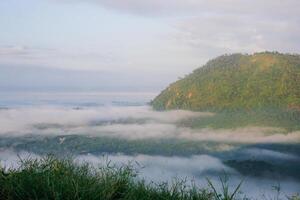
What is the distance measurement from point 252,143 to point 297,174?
549 inches

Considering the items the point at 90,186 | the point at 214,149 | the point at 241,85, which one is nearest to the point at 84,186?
the point at 90,186

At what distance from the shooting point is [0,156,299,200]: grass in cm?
538

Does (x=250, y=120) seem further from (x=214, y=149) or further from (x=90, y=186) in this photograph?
(x=90, y=186)

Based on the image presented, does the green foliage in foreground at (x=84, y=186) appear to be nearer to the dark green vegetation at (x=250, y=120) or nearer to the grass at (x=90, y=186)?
the grass at (x=90, y=186)

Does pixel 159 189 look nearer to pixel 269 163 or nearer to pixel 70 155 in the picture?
pixel 70 155

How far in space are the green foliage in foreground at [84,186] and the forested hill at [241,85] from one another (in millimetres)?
64044

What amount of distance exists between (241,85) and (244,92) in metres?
1.15

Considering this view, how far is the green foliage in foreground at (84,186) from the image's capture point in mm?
5414

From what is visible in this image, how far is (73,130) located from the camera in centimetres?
6462

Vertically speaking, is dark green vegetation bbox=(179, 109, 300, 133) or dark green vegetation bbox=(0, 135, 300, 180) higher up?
dark green vegetation bbox=(179, 109, 300, 133)

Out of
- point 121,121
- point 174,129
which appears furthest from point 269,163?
point 121,121

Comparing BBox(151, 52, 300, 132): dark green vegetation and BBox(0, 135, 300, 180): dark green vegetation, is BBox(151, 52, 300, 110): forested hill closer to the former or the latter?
BBox(151, 52, 300, 132): dark green vegetation

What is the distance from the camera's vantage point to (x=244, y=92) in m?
75.1

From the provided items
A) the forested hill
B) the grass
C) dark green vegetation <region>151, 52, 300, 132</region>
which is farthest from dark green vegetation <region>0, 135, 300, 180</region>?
the grass
